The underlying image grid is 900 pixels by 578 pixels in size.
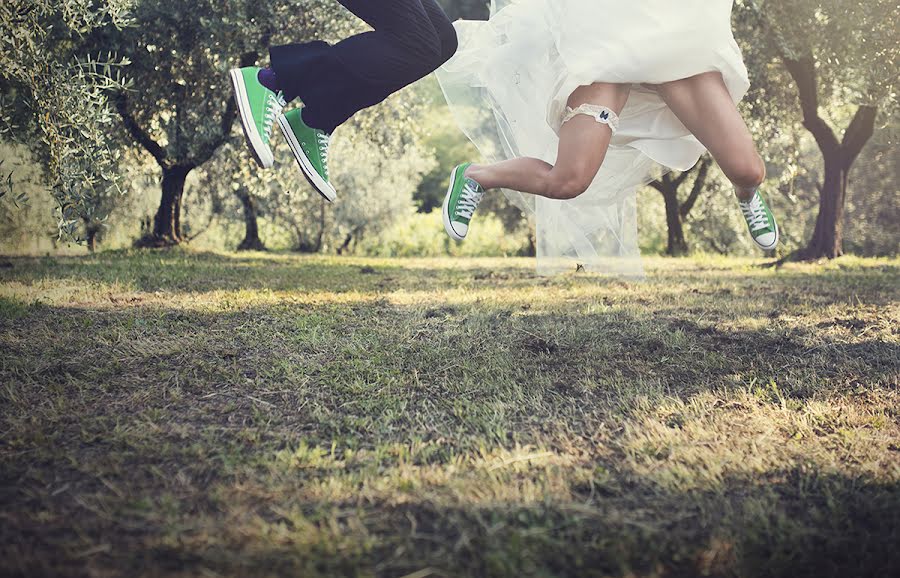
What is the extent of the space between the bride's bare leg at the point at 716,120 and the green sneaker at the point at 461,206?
1.16 meters

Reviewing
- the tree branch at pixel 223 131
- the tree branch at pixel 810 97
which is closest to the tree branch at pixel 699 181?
the tree branch at pixel 810 97

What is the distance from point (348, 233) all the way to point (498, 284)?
1361cm

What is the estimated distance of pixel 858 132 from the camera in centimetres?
1190

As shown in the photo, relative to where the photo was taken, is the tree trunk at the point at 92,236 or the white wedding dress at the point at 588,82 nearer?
the white wedding dress at the point at 588,82

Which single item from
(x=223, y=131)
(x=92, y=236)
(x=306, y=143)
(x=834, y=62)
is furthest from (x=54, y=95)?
(x=92, y=236)

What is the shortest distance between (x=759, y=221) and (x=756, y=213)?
0.05 m

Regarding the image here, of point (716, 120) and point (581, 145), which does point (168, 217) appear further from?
point (716, 120)

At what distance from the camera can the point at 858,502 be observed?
2.00m

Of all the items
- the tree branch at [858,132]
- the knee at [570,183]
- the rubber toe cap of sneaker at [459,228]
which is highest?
the tree branch at [858,132]

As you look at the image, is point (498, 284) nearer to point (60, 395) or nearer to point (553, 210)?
point (553, 210)

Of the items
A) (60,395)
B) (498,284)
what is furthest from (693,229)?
(60,395)

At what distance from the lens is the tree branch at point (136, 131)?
36.3 ft

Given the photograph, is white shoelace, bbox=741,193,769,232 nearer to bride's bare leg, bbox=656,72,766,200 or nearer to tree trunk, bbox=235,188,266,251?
bride's bare leg, bbox=656,72,766,200

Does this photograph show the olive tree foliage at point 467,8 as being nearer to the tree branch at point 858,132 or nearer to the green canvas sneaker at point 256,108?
the green canvas sneaker at point 256,108
